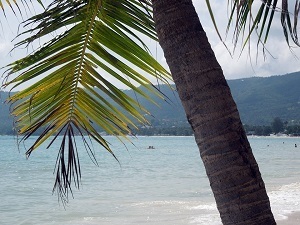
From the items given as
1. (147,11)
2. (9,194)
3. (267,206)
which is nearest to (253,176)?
(267,206)

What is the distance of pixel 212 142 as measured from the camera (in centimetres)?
168

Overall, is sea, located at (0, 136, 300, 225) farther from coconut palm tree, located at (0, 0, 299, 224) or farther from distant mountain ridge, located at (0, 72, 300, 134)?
distant mountain ridge, located at (0, 72, 300, 134)

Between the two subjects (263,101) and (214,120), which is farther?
(263,101)

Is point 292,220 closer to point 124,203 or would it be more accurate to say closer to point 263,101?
point 124,203

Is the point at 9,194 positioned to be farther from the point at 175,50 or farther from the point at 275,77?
the point at 275,77

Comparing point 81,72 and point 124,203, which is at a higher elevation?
point 81,72

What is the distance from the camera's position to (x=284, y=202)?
Answer: 1773 cm

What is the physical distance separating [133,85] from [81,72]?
0.30 meters

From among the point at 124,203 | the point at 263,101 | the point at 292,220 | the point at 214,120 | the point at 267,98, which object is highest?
the point at 267,98

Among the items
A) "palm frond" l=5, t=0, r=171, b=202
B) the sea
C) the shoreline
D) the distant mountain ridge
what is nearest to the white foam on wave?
the sea

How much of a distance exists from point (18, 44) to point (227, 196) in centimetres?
114

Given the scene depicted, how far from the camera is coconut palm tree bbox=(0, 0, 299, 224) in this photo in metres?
1.67

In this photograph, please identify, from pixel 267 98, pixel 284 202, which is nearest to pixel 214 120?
pixel 284 202

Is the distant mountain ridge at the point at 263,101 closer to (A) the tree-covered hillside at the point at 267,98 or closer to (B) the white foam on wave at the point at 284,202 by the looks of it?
(A) the tree-covered hillside at the point at 267,98
